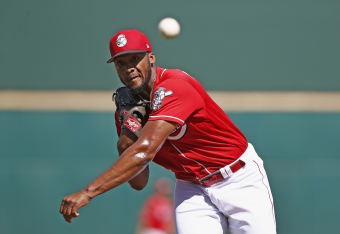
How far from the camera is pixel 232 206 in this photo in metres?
3.97

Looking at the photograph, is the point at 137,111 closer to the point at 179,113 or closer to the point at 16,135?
the point at 179,113

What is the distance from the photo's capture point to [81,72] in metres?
11.2

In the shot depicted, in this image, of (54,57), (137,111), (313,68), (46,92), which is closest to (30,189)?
(46,92)

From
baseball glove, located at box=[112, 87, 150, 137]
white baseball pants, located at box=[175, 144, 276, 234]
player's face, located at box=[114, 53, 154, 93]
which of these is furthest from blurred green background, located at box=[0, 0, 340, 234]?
player's face, located at box=[114, 53, 154, 93]

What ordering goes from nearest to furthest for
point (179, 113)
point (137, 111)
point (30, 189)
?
point (179, 113) → point (137, 111) → point (30, 189)

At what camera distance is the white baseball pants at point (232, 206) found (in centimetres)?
394

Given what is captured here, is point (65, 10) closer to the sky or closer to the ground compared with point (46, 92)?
closer to the sky

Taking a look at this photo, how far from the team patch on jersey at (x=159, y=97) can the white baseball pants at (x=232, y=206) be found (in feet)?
2.90

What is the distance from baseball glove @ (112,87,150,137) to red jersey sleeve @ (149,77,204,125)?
32 cm

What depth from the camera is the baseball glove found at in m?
3.87

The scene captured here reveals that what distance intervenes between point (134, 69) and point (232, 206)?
48.2 inches

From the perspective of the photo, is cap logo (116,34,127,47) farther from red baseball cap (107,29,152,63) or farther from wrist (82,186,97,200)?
wrist (82,186,97,200)

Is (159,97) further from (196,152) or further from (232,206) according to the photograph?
(232,206)

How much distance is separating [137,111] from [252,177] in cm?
100
